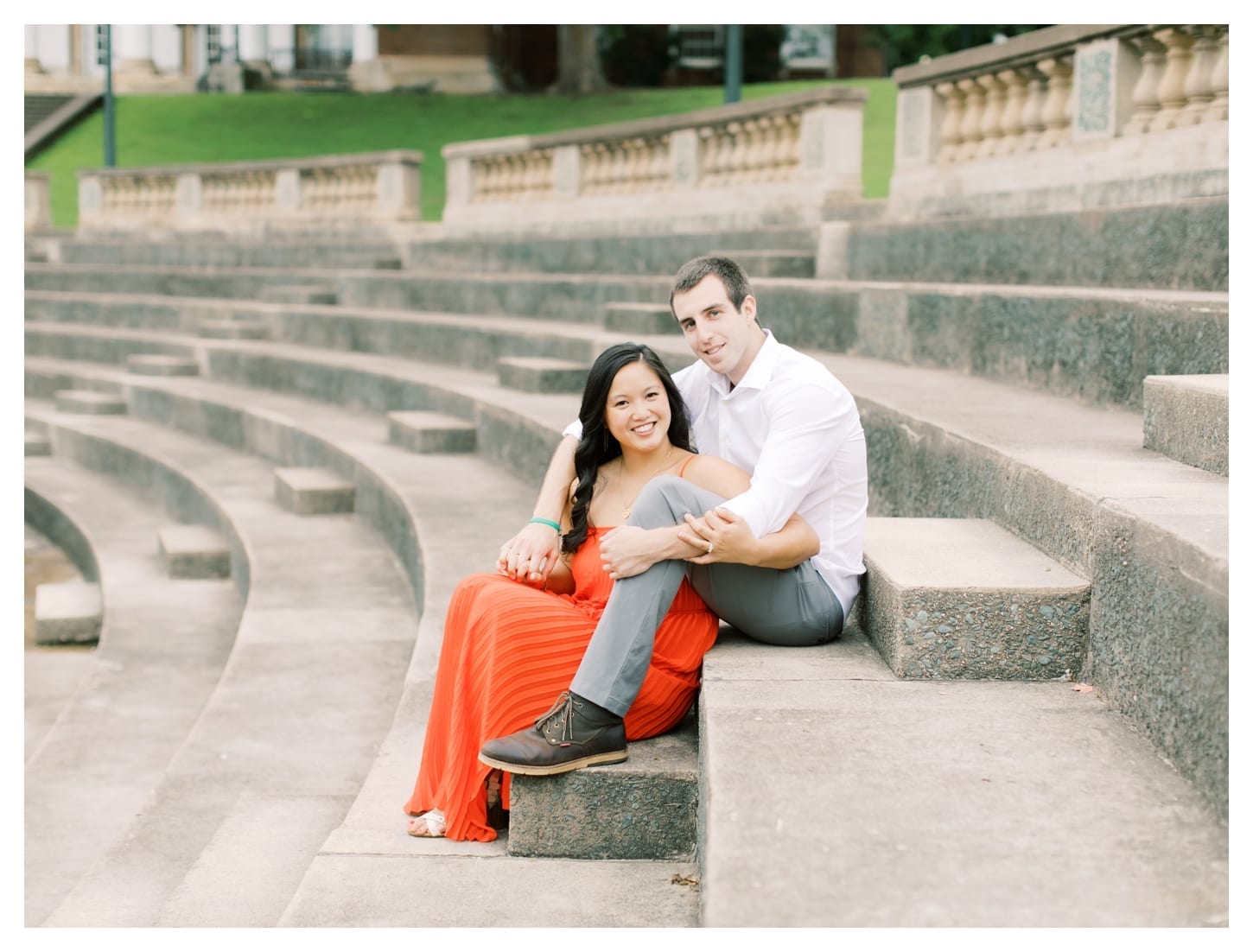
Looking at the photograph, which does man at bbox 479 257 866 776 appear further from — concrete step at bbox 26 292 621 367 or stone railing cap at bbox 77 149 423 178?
stone railing cap at bbox 77 149 423 178

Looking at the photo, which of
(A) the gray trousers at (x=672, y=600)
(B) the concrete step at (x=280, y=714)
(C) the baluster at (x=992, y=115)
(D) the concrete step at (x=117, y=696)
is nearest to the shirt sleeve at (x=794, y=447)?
(A) the gray trousers at (x=672, y=600)

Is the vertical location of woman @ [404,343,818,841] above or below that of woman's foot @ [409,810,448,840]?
above

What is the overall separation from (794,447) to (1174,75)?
409cm

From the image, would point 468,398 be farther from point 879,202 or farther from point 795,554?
point 795,554

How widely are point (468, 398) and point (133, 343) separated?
6175mm

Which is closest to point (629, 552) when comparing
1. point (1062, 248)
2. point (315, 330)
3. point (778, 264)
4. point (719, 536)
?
point (719, 536)

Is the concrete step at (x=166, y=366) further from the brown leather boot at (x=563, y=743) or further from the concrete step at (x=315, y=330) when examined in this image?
the brown leather boot at (x=563, y=743)

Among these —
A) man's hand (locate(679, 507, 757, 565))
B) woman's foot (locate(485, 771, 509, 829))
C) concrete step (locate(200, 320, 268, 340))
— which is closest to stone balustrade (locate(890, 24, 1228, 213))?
man's hand (locate(679, 507, 757, 565))

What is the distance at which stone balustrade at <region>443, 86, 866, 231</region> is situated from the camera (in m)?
9.52

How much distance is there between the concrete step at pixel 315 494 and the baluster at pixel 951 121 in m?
4.10

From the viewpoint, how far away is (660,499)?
3.28 m

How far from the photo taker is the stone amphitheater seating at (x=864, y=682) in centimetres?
231

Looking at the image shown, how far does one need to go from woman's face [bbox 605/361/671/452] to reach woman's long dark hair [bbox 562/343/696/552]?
0.07 ft

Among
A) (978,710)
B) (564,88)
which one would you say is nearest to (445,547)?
(978,710)
